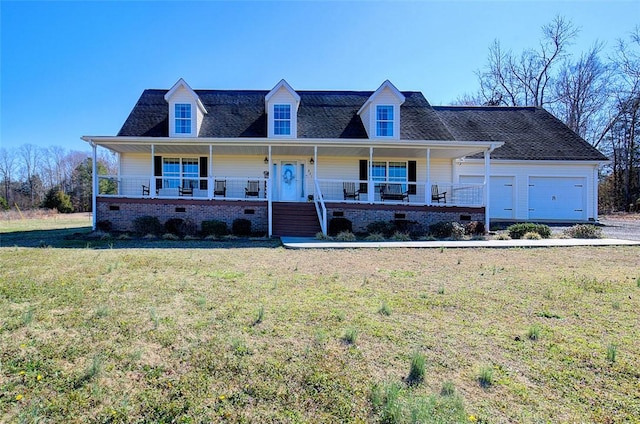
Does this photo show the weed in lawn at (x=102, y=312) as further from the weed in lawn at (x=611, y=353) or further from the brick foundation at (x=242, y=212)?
the brick foundation at (x=242, y=212)

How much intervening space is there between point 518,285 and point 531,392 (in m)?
3.50

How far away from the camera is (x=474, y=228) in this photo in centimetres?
1340

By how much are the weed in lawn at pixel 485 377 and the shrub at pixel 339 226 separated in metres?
10.2

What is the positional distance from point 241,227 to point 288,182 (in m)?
4.35

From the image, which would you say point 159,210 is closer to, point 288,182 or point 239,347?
point 288,182

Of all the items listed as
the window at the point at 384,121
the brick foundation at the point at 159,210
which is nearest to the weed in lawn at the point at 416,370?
the brick foundation at the point at 159,210

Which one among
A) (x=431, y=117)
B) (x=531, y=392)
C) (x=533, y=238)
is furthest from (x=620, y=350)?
(x=431, y=117)

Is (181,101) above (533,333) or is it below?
above

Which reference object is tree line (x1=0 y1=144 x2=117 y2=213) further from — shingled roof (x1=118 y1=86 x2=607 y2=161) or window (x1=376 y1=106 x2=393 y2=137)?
window (x1=376 y1=106 x2=393 y2=137)

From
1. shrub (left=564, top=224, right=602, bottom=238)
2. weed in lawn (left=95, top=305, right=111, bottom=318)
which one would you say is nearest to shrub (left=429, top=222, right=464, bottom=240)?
shrub (left=564, top=224, right=602, bottom=238)

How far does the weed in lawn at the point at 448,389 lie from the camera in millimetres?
2838

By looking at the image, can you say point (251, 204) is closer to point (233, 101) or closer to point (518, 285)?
point (233, 101)

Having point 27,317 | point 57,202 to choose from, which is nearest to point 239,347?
point 27,317

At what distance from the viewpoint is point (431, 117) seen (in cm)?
1745
